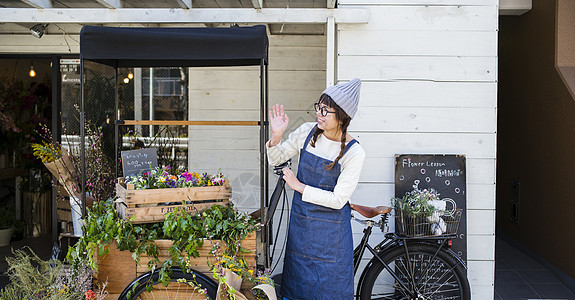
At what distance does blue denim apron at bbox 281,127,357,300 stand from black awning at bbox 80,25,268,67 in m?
0.73

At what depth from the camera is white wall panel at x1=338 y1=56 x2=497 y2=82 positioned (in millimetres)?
4059

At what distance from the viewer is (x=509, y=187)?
286 inches

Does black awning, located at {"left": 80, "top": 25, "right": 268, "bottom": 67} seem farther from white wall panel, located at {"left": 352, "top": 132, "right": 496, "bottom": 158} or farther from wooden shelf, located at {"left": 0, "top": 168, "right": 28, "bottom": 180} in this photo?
wooden shelf, located at {"left": 0, "top": 168, "right": 28, "bottom": 180}

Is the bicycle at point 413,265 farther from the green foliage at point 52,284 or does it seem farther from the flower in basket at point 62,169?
the flower in basket at point 62,169

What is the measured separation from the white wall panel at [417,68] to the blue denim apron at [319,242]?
45.8 inches

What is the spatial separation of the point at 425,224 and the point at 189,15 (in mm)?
2593

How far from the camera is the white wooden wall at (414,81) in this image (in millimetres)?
4059

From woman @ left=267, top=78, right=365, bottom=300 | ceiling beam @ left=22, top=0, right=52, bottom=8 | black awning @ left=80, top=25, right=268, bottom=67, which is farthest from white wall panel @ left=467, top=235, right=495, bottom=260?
ceiling beam @ left=22, top=0, right=52, bottom=8

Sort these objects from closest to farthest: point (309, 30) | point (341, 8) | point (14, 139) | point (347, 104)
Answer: point (347, 104), point (341, 8), point (309, 30), point (14, 139)

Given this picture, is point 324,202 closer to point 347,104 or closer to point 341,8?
point 347,104

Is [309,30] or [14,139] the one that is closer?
[309,30]

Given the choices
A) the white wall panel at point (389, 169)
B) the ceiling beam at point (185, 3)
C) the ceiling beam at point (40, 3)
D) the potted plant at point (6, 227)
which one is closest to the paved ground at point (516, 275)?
the potted plant at point (6, 227)

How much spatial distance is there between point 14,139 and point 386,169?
221 inches

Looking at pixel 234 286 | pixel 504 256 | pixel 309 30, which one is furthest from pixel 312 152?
pixel 504 256
